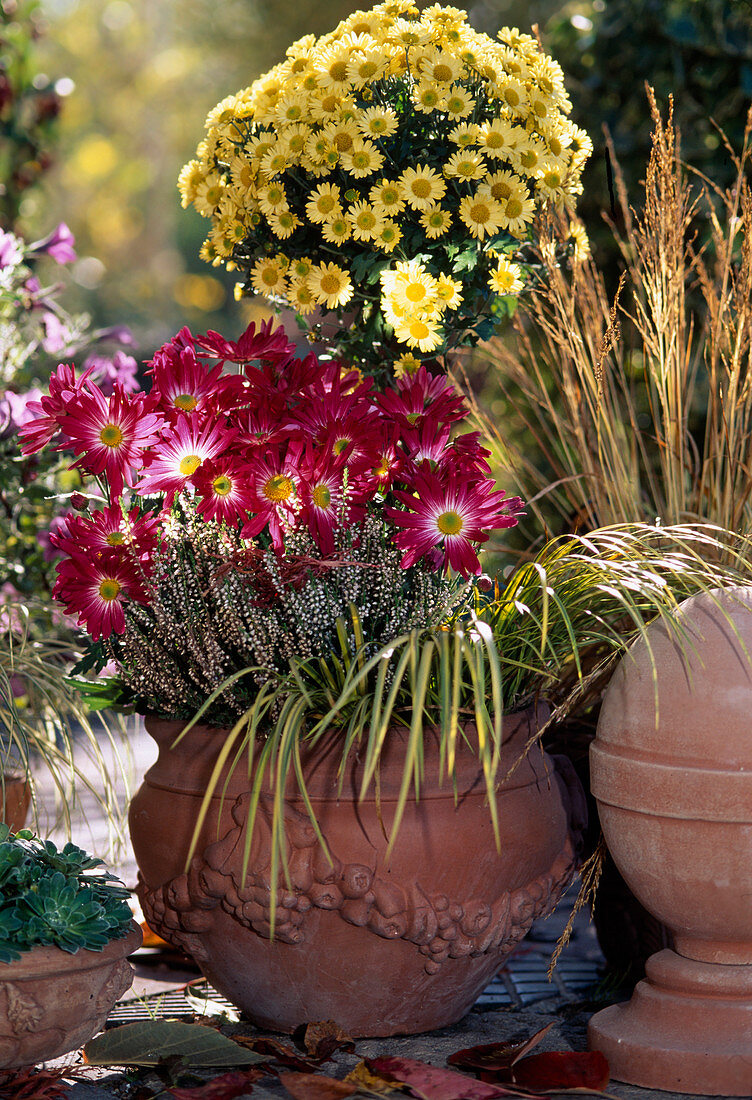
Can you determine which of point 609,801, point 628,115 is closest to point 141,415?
point 609,801

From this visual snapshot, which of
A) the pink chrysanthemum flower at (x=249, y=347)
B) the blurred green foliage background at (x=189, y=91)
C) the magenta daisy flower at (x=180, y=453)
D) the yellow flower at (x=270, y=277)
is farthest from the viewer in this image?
the blurred green foliage background at (x=189, y=91)

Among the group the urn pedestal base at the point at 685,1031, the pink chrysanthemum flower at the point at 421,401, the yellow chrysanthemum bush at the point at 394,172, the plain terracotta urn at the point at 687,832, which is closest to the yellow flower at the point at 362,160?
the yellow chrysanthemum bush at the point at 394,172

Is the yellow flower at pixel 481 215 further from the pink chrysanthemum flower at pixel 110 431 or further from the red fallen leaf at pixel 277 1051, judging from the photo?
the red fallen leaf at pixel 277 1051

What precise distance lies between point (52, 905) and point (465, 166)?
1.21m

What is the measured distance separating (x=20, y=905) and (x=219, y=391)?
73 cm

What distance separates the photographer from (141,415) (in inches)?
60.3

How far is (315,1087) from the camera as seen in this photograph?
1.32m

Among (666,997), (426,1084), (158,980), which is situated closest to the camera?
(426,1084)

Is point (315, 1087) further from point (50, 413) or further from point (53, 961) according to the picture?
point (50, 413)

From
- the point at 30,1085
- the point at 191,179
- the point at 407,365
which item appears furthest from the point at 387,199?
the point at 30,1085

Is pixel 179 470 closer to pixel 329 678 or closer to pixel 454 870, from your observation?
pixel 329 678

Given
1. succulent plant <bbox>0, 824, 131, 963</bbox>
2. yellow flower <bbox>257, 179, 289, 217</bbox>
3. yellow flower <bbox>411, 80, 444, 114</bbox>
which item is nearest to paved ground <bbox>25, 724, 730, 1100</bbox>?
succulent plant <bbox>0, 824, 131, 963</bbox>

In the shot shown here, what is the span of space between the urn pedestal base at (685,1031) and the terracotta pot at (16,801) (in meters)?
1.00

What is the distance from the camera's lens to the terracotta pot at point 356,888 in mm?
1429
